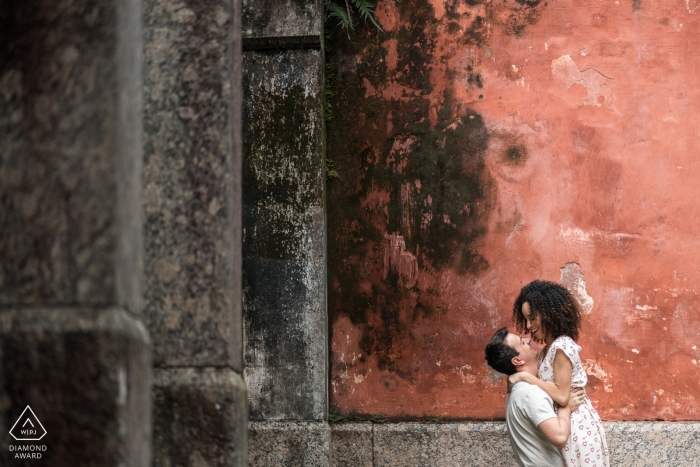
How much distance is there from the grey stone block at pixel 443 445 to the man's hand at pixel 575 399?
63.1 inches

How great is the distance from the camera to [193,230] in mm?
2311

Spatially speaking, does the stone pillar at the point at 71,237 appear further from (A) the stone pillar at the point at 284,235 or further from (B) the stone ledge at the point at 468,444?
(B) the stone ledge at the point at 468,444

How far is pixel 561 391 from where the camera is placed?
3922mm

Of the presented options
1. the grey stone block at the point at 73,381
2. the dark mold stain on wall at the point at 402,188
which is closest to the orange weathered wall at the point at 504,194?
the dark mold stain on wall at the point at 402,188

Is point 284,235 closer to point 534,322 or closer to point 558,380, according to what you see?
point 534,322

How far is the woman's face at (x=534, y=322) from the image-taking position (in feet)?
13.9

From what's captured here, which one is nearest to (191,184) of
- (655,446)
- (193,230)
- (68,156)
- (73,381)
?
(193,230)

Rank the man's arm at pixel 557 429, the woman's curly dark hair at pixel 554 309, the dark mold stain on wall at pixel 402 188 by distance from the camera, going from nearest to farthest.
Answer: the man's arm at pixel 557 429 → the woman's curly dark hair at pixel 554 309 → the dark mold stain on wall at pixel 402 188

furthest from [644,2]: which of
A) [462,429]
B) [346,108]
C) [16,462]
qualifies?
[16,462]

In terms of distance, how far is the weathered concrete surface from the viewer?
5.57 metres

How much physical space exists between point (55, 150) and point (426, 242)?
4.20 m

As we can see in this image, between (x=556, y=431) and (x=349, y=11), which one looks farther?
(x=349, y=11)

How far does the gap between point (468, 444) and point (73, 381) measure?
4.18 metres

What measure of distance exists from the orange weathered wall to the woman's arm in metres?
1.76
